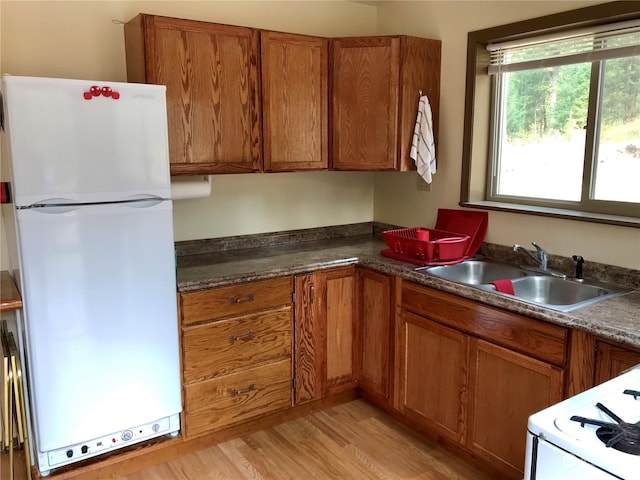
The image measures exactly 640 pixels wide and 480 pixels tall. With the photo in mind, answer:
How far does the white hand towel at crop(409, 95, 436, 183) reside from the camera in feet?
9.75

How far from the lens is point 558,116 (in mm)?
2697

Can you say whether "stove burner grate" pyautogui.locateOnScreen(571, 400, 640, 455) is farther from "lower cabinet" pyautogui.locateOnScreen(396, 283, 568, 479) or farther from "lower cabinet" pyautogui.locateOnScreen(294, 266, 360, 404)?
"lower cabinet" pyautogui.locateOnScreen(294, 266, 360, 404)

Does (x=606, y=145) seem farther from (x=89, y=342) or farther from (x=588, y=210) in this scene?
(x=89, y=342)

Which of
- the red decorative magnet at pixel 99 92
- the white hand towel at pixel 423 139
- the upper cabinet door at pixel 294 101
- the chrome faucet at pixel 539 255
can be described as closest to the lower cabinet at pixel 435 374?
the chrome faucet at pixel 539 255

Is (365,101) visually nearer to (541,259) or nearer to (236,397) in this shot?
(541,259)

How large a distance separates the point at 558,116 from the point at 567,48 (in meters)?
0.32

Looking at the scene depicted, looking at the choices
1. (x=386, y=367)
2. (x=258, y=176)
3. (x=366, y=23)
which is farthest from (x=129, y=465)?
(x=366, y=23)

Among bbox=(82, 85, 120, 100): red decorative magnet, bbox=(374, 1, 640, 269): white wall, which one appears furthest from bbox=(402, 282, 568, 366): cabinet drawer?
bbox=(82, 85, 120, 100): red decorative magnet

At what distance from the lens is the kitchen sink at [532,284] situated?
2318 millimetres

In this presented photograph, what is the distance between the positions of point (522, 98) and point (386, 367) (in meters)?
1.60

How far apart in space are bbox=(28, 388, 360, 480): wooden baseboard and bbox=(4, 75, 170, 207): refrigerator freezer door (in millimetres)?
1158

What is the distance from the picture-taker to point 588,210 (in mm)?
2592

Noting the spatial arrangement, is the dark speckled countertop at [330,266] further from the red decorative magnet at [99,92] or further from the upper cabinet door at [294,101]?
the red decorative magnet at [99,92]

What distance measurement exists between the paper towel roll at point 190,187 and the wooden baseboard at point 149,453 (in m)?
1.16
